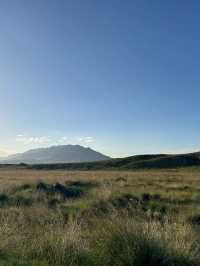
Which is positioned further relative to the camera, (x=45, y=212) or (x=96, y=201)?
(x=96, y=201)

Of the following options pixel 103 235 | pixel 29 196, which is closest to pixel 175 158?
pixel 29 196

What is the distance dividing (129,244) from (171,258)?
29.2 inches

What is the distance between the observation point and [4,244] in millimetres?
7066

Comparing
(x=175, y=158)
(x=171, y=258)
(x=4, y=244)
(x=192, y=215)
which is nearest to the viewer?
(x=171, y=258)

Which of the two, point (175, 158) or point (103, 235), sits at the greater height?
point (175, 158)

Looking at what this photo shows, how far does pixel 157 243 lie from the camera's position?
21.1 feet

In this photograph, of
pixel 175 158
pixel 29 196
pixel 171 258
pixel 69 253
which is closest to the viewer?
pixel 171 258

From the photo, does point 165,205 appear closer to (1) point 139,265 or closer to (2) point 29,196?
(2) point 29,196

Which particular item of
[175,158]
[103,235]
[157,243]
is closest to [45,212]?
[103,235]

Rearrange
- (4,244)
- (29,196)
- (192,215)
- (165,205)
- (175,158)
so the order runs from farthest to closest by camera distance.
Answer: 1. (175,158)
2. (29,196)
3. (165,205)
4. (192,215)
5. (4,244)

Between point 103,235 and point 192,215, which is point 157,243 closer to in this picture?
point 103,235

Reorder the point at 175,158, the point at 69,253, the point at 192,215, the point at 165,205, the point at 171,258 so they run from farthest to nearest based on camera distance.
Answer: the point at 175,158 < the point at 165,205 < the point at 192,215 < the point at 69,253 < the point at 171,258

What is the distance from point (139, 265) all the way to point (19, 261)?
6.50 ft

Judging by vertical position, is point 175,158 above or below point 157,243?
above
